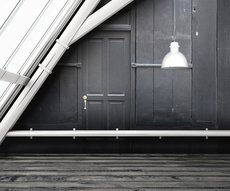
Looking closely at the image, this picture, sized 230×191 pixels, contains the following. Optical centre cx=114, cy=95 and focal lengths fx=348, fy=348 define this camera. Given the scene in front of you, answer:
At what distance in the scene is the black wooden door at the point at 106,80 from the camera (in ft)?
20.6

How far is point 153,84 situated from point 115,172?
2.05 metres

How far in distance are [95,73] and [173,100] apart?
1.50 meters

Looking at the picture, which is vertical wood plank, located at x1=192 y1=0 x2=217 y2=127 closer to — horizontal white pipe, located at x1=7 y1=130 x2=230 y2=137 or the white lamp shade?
horizontal white pipe, located at x1=7 y1=130 x2=230 y2=137

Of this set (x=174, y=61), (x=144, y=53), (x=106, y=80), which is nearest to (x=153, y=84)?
(x=144, y=53)

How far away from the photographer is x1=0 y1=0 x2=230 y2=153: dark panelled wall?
20.5ft

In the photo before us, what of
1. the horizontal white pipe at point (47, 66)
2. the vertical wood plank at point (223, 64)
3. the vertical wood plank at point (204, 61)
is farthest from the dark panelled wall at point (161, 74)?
the horizontal white pipe at point (47, 66)

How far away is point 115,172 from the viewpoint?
4.86 m

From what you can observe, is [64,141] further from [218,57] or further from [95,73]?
[218,57]

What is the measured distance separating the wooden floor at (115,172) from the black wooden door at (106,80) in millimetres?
737

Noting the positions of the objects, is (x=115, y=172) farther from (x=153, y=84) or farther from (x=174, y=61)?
(x=153, y=84)

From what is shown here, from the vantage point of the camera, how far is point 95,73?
6285 millimetres

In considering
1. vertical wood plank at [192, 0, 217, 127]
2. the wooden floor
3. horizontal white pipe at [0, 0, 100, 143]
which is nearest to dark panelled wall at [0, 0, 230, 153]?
vertical wood plank at [192, 0, 217, 127]

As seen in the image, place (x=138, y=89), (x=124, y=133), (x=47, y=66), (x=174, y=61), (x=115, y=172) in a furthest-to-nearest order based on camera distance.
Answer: (x=138, y=89), (x=124, y=133), (x=47, y=66), (x=115, y=172), (x=174, y=61)

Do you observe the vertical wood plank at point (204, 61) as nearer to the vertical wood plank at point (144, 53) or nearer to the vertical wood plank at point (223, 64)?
the vertical wood plank at point (223, 64)
